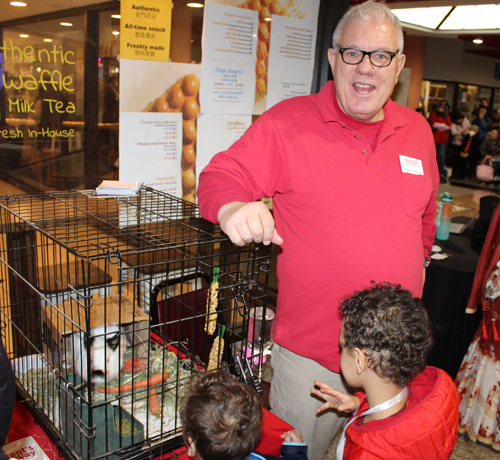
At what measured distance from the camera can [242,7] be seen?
103 inches

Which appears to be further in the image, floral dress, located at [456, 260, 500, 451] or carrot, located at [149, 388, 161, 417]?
floral dress, located at [456, 260, 500, 451]

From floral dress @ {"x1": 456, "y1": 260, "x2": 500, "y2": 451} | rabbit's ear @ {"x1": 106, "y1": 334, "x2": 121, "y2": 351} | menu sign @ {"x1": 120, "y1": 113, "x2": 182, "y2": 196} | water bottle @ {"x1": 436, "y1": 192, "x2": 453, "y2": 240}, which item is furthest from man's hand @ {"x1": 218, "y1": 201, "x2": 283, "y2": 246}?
water bottle @ {"x1": 436, "y1": 192, "x2": 453, "y2": 240}

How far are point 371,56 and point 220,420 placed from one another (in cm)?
125

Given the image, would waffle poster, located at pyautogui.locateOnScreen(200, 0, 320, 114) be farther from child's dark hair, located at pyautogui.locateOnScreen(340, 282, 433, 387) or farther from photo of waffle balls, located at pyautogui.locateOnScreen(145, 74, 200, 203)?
child's dark hair, located at pyautogui.locateOnScreen(340, 282, 433, 387)

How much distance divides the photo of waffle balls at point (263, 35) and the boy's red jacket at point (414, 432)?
2040 mm

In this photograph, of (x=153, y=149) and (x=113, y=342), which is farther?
(x=153, y=149)

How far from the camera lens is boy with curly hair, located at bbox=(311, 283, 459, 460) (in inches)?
47.8

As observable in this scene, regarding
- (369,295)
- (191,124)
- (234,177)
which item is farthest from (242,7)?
(369,295)

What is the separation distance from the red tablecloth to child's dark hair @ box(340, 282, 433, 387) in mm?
360

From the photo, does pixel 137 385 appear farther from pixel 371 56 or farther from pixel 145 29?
pixel 145 29

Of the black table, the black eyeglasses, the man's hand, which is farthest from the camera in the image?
the black table

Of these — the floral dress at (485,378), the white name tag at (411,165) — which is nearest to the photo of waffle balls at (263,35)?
the white name tag at (411,165)

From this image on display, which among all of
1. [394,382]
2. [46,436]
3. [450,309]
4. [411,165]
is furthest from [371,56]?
[450,309]

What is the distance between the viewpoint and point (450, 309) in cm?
291
